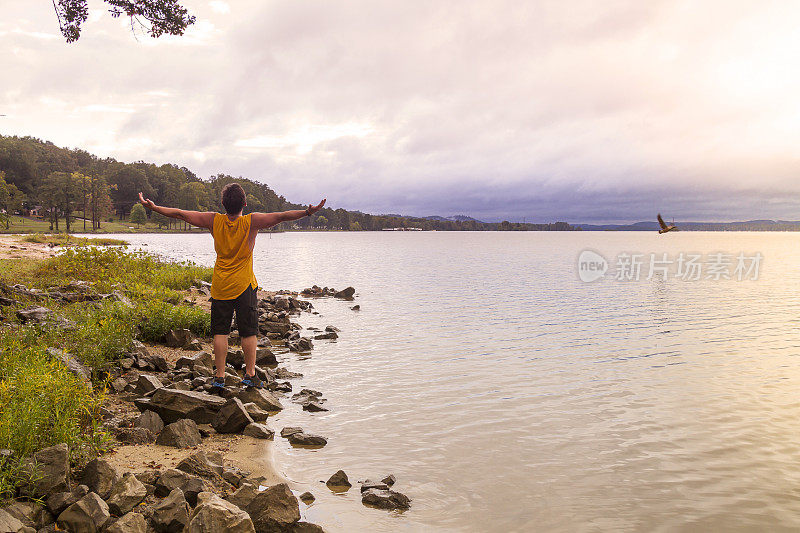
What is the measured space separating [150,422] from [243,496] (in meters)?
2.88

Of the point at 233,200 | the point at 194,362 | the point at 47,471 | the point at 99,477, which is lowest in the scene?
the point at 194,362

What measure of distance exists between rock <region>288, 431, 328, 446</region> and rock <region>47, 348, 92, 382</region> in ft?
11.6

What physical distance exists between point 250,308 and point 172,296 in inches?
423

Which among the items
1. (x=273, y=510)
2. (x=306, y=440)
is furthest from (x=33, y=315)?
(x=273, y=510)

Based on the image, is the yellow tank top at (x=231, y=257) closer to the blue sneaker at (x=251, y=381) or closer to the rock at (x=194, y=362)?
the blue sneaker at (x=251, y=381)

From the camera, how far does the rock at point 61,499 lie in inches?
213

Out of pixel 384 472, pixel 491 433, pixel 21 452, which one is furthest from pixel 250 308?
pixel 491 433

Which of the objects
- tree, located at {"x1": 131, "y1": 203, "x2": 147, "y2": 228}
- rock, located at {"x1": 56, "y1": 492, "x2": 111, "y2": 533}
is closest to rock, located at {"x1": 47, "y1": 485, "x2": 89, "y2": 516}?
rock, located at {"x1": 56, "y1": 492, "x2": 111, "y2": 533}

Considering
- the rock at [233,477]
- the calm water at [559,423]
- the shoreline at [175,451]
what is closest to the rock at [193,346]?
the shoreline at [175,451]

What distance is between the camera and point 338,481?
7.89 metres

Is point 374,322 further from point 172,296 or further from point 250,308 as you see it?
point 250,308

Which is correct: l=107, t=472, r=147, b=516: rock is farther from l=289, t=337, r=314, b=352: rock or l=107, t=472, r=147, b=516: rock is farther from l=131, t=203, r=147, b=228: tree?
l=131, t=203, r=147, b=228: tree

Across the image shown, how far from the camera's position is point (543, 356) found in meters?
17.4

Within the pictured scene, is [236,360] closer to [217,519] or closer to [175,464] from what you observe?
[175,464]
